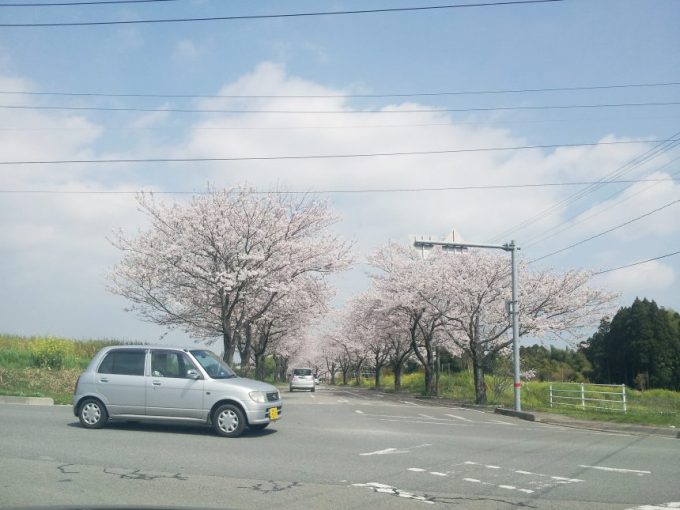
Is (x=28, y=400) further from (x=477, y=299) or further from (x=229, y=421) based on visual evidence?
(x=477, y=299)

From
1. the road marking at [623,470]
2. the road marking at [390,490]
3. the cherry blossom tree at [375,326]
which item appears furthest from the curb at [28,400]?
the cherry blossom tree at [375,326]

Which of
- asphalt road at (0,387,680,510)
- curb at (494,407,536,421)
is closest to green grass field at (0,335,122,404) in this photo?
asphalt road at (0,387,680,510)

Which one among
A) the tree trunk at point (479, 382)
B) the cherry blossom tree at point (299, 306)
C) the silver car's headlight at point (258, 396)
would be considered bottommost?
the tree trunk at point (479, 382)

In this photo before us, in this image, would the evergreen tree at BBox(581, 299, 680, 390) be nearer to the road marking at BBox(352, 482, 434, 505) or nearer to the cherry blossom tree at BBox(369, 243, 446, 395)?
the cherry blossom tree at BBox(369, 243, 446, 395)

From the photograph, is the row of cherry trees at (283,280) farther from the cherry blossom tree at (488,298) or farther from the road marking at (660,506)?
the road marking at (660,506)

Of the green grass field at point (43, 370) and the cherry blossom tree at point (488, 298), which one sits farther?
the cherry blossom tree at point (488, 298)

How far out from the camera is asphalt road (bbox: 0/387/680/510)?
711 cm

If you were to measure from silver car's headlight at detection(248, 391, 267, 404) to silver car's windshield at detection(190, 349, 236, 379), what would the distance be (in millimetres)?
863

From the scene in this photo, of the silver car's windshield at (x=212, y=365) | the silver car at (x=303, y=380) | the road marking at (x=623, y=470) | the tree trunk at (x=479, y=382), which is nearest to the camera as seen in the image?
the road marking at (x=623, y=470)

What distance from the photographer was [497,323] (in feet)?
102

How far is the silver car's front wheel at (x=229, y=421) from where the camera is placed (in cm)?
1157

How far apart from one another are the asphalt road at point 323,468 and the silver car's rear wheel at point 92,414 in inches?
14.0

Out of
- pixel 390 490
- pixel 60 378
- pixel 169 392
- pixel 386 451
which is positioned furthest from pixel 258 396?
pixel 60 378

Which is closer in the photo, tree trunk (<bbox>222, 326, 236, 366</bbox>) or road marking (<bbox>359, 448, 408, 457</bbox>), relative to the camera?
road marking (<bbox>359, 448, 408, 457</bbox>)
